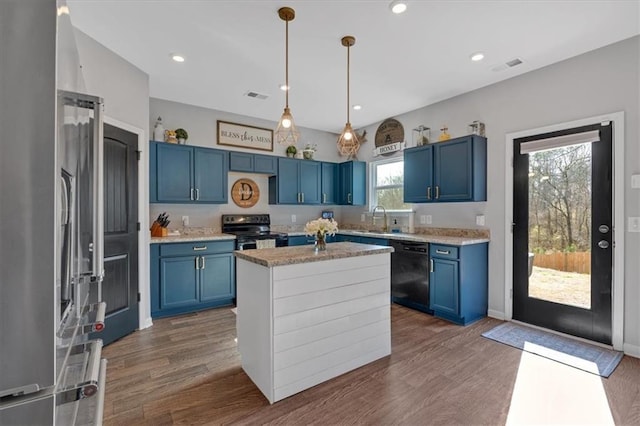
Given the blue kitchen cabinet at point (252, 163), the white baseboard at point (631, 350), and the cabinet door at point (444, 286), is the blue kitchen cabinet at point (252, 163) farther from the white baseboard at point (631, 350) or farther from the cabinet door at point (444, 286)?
the white baseboard at point (631, 350)

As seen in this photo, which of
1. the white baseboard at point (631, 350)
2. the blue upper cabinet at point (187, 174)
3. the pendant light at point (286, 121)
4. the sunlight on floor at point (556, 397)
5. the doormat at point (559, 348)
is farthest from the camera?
the blue upper cabinet at point (187, 174)

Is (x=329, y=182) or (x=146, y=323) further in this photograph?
(x=329, y=182)

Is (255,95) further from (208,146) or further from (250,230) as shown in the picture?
(250,230)

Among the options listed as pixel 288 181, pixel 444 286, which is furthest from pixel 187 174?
pixel 444 286

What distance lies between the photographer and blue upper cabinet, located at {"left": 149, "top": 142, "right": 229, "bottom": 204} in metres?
3.83

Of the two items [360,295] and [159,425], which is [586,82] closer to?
[360,295]

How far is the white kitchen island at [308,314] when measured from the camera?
6.64 feet

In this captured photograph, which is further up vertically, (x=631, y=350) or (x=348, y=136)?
(x=348, y=136)

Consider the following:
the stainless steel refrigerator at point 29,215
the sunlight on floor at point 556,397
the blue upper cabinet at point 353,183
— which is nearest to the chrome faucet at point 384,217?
the blue upper cabinet at point 353,183

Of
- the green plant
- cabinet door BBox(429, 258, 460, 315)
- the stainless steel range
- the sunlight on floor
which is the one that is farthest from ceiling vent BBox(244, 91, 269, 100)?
the sunlight on floor

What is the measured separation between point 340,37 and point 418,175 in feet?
7.15

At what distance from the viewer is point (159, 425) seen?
181cm

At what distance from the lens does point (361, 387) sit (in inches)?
85.5

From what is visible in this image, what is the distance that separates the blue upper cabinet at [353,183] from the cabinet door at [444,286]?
2.09 meters
